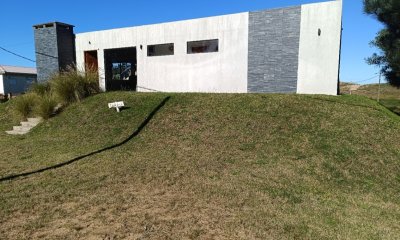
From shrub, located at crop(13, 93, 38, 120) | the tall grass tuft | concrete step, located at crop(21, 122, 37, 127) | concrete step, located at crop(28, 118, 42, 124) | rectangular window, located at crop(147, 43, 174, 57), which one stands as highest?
rectangular window, located at crop(147, 43, 174, 57)

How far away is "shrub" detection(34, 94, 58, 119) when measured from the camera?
11.4 m

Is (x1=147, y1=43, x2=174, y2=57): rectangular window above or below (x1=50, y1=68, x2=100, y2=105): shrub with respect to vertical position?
above

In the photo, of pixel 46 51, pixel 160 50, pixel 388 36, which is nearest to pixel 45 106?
pixel 160 50

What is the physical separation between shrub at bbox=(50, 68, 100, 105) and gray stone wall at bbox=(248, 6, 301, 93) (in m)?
7.01

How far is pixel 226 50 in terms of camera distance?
13680mm

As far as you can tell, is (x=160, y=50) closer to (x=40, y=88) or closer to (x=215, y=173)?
(x=40, y=88)

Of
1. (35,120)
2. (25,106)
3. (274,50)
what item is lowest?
(35,120)

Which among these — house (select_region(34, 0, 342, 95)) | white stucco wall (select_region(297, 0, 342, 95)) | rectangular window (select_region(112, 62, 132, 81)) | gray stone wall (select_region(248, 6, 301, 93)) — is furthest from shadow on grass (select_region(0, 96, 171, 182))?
rectangular window (select_region(112, 62, 132, 81))

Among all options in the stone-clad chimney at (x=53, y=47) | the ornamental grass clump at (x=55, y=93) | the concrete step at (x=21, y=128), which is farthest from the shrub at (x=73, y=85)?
the stone-clad chimney at (x=53, y=47)

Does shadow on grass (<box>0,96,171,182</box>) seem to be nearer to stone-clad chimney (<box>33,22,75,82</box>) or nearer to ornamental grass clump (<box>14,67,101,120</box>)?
ornamental grass clump (<box>14,67,101,120</box>)

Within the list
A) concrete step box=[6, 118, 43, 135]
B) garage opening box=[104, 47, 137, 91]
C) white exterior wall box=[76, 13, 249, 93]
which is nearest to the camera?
concrete step box=[6, 118, 43, 135]

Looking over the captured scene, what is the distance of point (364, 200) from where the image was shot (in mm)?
4695

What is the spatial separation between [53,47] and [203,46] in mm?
9605

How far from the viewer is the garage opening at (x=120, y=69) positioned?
18062 millimetres
